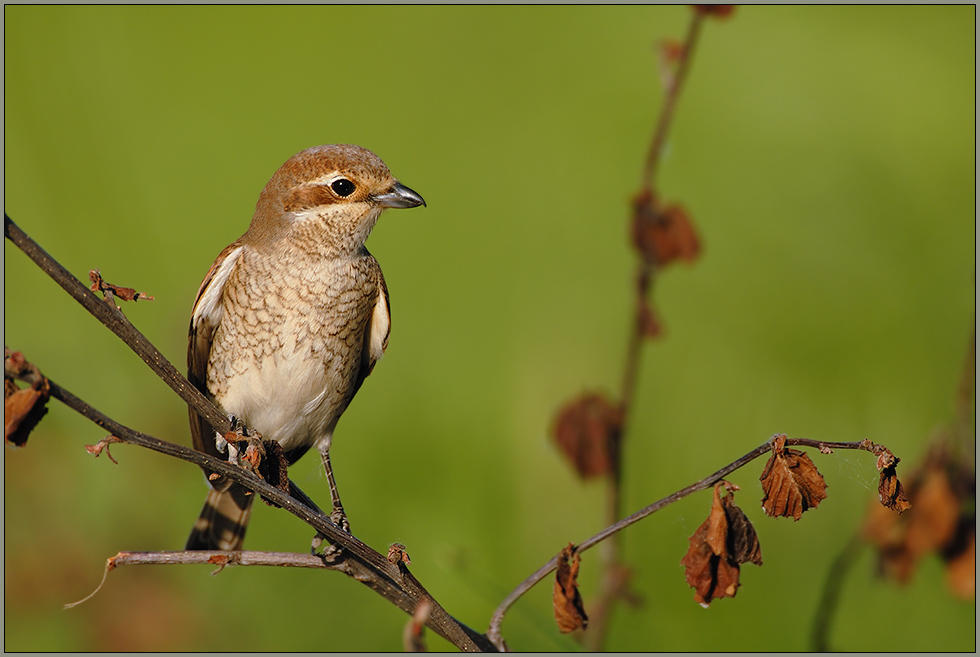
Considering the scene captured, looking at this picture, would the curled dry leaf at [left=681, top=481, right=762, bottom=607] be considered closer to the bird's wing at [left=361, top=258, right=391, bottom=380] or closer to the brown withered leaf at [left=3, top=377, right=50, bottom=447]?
the brown withered leaf at [left=3, top=377, right=50, bottom=447]

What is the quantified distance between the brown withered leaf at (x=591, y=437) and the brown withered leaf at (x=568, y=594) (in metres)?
0.81

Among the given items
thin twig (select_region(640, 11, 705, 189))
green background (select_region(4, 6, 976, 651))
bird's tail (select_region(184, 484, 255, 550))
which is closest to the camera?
thin twig (select_region(640, 11, 705, 189))

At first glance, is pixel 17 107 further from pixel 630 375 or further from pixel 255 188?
pixel 630 375

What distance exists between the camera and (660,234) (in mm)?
2502

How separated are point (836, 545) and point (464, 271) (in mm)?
2668

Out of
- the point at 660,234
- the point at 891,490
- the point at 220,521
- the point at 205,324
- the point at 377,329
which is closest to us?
the point at 891,490

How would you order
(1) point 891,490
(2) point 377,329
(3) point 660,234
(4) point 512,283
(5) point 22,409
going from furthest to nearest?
1. (4) point 512,283
2. (2) point 377,329
3. (3) point 660,234
4. (1) point 891,490
5. (5) point 22,409

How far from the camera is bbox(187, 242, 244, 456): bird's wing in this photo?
2898 mm

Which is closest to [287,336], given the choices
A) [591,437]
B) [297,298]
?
[297,298]

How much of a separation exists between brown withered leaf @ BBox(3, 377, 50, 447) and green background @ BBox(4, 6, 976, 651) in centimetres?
173

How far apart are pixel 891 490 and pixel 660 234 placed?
3.79 ft

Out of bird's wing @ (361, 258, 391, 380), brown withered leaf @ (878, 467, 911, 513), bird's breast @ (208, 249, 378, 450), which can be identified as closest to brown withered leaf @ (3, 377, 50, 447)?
bird's breast @ (208, 249, 378, 450)

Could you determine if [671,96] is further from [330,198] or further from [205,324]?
[205,324]

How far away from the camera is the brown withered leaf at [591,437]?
100 inches
